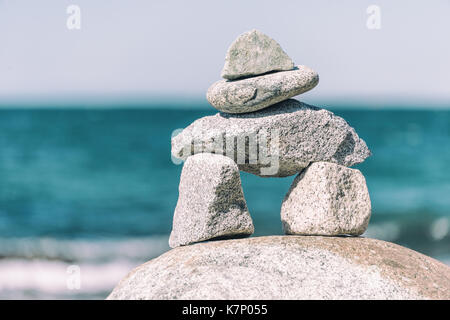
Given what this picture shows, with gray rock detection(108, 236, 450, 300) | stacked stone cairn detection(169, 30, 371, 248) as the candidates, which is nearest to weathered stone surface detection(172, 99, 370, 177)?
stacked stone cairn detection(169, 30, 371, 248)

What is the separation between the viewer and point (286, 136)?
5141mm

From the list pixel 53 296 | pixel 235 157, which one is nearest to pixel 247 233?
pixel 235 157

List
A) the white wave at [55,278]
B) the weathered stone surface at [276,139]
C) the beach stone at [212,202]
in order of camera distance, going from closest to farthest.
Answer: the beach stone at [212,202], the weathered stone surface at [276,139], the white wave at [55,278]

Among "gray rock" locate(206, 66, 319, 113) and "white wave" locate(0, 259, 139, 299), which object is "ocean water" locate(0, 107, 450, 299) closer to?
"white wave" locate(0, 259, 139, 299)

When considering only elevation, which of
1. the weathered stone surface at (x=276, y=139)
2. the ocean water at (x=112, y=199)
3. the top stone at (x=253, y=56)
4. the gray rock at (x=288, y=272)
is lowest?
the ocean water at (x=112, y=199)

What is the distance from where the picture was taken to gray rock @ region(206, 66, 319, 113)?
505 centimetres

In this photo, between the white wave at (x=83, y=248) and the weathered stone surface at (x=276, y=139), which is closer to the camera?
the weathered stone surface at (x=276, y=139)

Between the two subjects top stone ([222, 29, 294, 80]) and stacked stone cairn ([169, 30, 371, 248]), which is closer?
stacked stone cairn ([169, 30, 371, 248])

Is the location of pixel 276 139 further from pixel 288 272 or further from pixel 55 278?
pixel 55 278

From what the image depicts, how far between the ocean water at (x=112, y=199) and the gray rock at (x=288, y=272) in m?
5.02

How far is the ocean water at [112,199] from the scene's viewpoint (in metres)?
11.8

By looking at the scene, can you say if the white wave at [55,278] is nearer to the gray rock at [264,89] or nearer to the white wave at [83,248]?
the white wave at [83,248]

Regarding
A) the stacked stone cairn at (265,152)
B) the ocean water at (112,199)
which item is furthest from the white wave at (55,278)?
the stacked stone cairn at (265,152)
